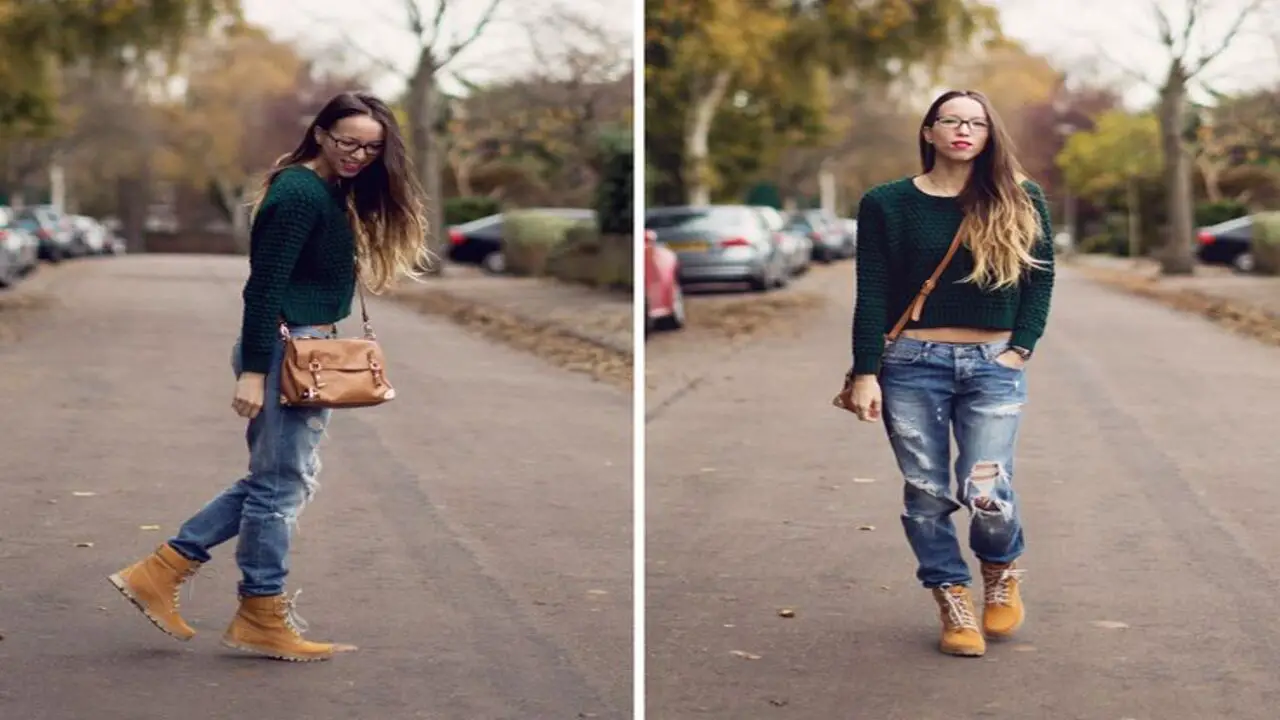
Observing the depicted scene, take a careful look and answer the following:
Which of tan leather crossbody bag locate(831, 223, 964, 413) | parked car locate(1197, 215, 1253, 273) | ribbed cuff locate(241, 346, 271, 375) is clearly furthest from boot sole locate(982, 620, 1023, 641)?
ribbed cuff locate(241, 346, 271, 375)

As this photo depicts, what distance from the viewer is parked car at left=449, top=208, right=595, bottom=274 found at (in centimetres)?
567

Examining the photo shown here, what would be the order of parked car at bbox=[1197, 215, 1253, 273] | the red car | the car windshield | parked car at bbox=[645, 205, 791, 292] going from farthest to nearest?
1. the car windshield
2. parked car at bbox=[645, 205, 791, 292]
3. the red car
4. parked car at bbox=[1197, 215, 1253, 273]

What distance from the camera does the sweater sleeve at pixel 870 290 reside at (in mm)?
4031

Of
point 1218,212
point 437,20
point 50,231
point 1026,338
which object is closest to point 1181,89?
point 1218,212

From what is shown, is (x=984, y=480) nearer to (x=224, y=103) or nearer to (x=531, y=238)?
(x=224, y=103)

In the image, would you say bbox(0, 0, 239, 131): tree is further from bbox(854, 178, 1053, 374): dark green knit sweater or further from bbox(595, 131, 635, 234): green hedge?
bbox(595, 131, 635, 234): green hedge

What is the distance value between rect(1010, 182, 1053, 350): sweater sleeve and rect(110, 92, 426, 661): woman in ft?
4.74

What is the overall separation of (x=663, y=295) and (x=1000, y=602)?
132 inches

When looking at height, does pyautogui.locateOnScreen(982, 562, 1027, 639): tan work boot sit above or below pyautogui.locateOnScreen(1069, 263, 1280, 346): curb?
below

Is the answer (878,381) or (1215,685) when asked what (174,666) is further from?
(1215,685)

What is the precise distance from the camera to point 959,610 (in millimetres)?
4215

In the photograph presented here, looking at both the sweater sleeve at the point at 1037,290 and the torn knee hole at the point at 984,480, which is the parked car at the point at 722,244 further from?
the torn knee hole at the point at 984,480

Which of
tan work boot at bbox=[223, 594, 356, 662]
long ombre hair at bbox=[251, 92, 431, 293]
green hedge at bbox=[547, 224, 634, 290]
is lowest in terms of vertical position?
tan work boot at bbox=[223, 594, 356, 662]

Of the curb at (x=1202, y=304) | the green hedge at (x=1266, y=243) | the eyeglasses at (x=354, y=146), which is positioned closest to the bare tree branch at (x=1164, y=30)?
the green hedge at (x=1266, y=243)
